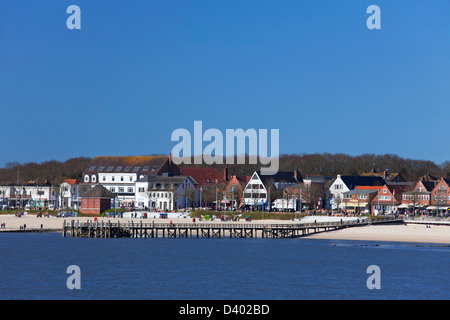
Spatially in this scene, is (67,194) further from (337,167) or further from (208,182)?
(337,167)

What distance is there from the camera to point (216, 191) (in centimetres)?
13775

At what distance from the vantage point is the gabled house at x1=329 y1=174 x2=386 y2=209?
138m

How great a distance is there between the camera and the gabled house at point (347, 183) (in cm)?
13838

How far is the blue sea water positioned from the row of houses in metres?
36.5

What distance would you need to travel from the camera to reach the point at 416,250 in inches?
3206

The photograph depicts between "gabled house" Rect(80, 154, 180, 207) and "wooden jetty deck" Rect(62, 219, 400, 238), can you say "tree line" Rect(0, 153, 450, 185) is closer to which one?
"gabled house" Rect(80, 154, 180, 207)

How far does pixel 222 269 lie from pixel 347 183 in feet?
252

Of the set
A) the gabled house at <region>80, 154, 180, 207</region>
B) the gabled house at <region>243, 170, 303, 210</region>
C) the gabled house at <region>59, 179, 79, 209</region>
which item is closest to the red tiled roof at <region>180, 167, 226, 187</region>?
the gabled house at <region>80, 154, 180, 207</region>

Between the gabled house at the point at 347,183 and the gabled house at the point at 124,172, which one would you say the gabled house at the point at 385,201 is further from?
the gabled house at the point at 124,172

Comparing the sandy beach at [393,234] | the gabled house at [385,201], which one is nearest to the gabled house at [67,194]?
the gabled house at [385,201]

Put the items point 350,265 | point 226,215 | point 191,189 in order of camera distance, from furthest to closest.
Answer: point 191,189, point 226,215, point 350,265
